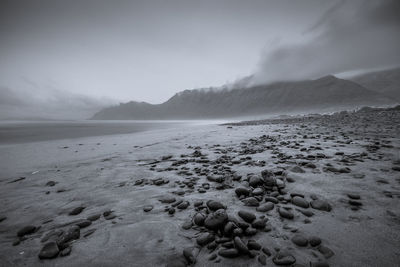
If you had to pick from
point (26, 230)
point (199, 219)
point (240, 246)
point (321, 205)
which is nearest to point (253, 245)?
point (240, 246)

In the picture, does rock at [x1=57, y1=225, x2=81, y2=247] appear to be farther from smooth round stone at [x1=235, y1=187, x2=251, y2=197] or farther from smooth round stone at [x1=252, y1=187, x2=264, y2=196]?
smooth round stone at [x1=252, y1=187, x2=264, y2=196]

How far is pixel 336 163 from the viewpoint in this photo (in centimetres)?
447

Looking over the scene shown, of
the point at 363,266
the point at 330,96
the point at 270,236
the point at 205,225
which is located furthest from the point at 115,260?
the point at 330,96

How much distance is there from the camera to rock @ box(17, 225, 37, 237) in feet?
7.90

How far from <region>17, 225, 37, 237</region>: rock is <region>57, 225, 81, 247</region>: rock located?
1.93 ft

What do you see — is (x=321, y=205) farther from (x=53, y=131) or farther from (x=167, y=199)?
(x=53, y=131)

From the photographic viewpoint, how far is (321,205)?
2.57m

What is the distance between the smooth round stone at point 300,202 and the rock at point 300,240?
0.79 m

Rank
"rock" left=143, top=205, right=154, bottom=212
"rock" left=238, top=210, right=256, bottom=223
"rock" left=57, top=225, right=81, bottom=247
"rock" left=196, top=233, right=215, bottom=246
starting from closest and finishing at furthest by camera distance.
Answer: "rock" left=196, top=233, right=215, bottom=246
"rock" left=57, top=225, right=81, bottom=247
"rock" left=238, top=210, right=256, bottom=223
"rock" left=143, top=205, right=154, bottom=212

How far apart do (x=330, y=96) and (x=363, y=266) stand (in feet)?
643

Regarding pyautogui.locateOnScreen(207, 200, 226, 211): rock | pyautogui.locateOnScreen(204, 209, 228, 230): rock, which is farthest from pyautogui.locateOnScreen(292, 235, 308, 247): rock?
pyautogui.locateOnScreen(207, 200, 226, 211): rock

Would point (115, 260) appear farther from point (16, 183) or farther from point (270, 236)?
point (16, 183)

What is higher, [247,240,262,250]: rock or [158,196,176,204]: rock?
[247,240,262,250]: rock

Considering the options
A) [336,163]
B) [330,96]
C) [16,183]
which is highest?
[330,96]
